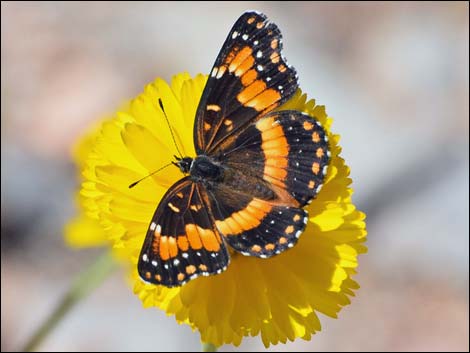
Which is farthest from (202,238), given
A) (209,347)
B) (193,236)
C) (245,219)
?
(209,347)

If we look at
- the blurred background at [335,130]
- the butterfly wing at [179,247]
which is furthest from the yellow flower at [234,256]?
the blurred background at [335,130]

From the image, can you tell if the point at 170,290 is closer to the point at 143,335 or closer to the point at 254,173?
the point at 254,173

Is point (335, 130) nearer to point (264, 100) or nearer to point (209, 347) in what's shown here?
point (264, 100)

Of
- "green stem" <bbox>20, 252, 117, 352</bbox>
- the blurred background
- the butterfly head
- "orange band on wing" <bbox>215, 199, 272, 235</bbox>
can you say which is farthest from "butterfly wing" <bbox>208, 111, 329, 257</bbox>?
the blurred background

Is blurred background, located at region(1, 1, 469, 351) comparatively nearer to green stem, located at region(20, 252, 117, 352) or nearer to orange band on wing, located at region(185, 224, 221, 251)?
green stem, located at region(20, 252, 117, 352)

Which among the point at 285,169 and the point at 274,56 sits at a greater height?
the point at 274,56

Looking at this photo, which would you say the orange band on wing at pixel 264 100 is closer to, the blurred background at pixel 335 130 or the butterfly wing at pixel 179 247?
the butterfly wing at pixel 179 247

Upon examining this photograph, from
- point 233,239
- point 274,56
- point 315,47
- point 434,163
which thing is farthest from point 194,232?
point 315,47

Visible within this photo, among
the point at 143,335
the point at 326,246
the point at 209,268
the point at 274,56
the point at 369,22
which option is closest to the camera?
the point at 209,268
